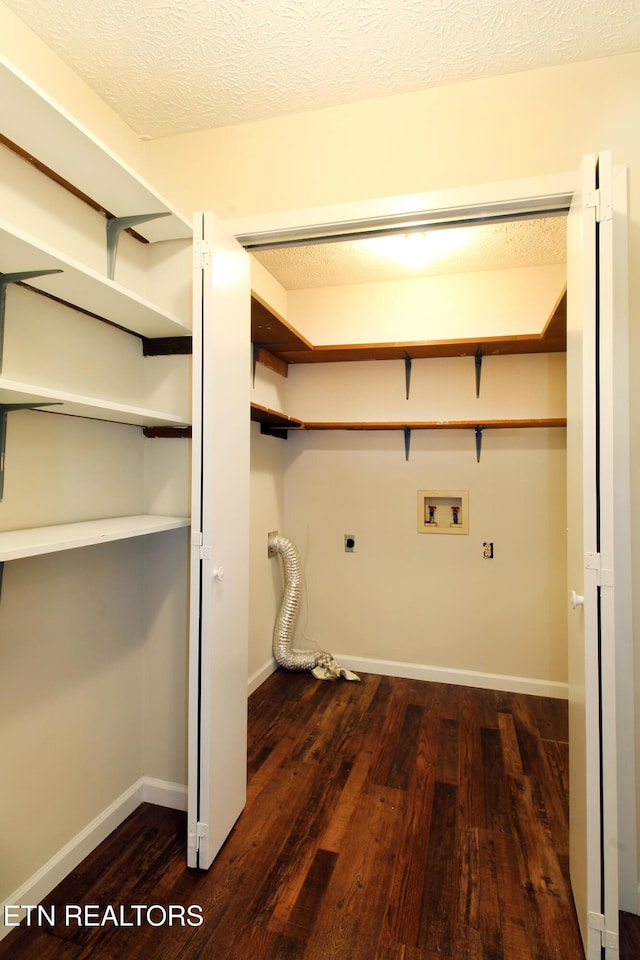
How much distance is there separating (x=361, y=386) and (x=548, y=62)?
2.06 metres

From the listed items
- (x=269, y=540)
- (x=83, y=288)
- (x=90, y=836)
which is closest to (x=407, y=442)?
(x=269, y=540)

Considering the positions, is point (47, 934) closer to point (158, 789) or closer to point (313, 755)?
point (158, 789)

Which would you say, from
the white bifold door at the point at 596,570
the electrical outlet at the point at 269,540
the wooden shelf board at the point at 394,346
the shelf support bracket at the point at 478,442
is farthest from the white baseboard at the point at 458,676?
the wooden shelf board at the point at 394,346

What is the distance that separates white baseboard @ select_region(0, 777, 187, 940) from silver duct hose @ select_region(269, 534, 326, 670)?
1.39 metres

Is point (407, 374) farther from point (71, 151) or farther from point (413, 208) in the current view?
point (71, 151)

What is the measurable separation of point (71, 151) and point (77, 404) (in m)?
0.74

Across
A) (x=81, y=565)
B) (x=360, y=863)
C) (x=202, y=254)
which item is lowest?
(x=360, y=863)

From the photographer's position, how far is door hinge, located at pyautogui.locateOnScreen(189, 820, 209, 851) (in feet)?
5.19

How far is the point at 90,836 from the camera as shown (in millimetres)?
1654

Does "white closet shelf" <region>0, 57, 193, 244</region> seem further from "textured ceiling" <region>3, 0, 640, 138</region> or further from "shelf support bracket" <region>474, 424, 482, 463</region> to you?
"shelf support bracket" <region>474, 424, 482, 463</region>

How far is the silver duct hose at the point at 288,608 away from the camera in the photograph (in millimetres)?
3234

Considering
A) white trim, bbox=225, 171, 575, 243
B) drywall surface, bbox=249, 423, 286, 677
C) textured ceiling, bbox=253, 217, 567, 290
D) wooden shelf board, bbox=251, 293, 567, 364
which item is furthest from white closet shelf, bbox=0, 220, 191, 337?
drywall surface, bbox=249, 423, 286, 677

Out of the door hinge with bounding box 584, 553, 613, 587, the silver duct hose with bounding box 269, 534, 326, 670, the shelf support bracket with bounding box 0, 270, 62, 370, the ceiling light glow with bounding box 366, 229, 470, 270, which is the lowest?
the silver duct hose with bounding box 269, 534, 326, 670

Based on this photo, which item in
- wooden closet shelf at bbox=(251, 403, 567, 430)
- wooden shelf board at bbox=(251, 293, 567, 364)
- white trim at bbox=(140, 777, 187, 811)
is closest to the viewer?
white trim at bbox=(140, 777, 187, 811)
